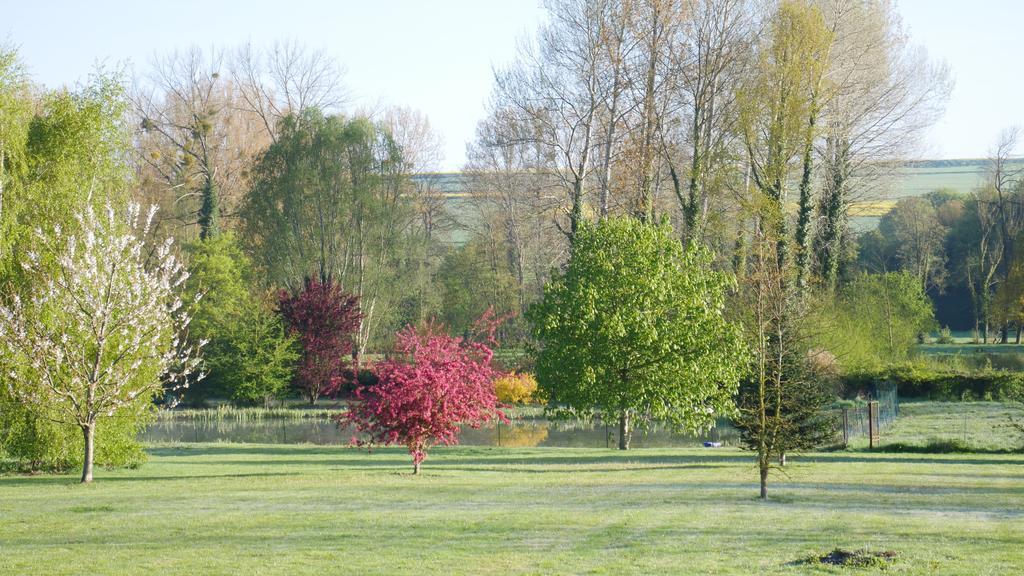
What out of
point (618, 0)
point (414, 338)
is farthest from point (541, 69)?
point (414, 338)

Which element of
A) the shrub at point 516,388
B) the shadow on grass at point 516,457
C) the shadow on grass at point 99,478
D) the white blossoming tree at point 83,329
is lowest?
the shadow on grass at point 516,457

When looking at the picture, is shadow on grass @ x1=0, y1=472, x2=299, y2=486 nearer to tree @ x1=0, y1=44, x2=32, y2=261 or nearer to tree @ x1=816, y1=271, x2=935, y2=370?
tree @ x1=0, y1=44, x2=32, y2=261

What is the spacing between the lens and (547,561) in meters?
11.5

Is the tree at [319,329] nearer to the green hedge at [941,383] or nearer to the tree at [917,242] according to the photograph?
the green hedge at [941,383]

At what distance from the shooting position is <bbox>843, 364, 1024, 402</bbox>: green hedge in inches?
1670

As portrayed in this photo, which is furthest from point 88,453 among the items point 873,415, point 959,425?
point 959,425

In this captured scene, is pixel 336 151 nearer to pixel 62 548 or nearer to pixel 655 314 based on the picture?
pixel 655 314

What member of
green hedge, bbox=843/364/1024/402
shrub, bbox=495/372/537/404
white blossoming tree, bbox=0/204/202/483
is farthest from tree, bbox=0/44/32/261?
green hedge, bbox=843/364/1024/402

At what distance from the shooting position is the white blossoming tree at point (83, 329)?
20.3 m

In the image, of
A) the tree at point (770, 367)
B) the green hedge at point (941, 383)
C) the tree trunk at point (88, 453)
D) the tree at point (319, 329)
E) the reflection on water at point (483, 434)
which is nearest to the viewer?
the tree at point (770, 367)

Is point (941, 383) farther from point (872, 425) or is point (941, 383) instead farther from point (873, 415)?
point (872, 425)

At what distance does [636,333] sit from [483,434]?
1200cm

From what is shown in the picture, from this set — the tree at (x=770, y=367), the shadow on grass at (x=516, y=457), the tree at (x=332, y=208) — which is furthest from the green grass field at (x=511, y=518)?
the tree at (x=332, y=208)

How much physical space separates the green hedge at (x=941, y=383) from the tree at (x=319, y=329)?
22602 millimetres
